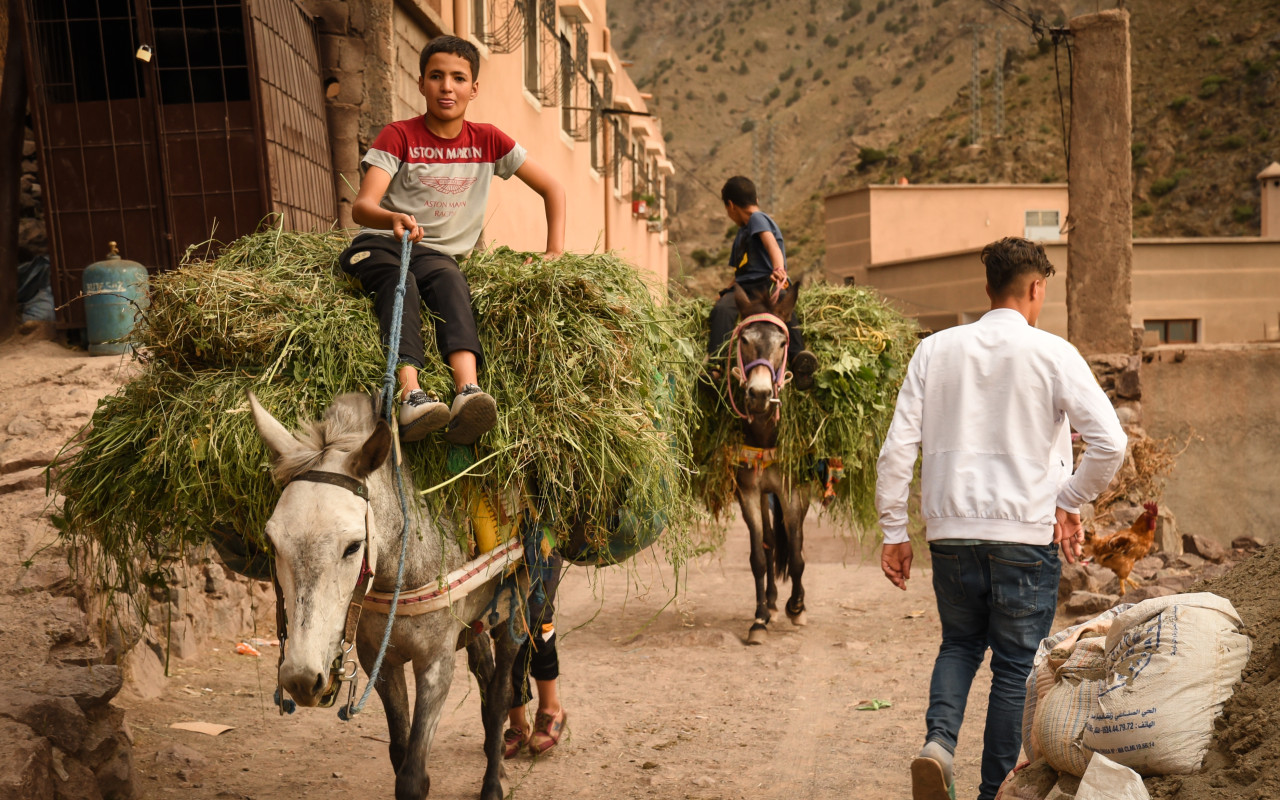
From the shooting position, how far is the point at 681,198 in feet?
217

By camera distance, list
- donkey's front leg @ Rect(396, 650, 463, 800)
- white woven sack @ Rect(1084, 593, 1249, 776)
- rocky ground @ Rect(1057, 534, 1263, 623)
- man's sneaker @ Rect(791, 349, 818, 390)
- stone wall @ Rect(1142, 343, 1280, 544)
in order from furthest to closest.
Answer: stone wall @ Rect(1142, 343, 1280, 544) → rocky ground @ Rect(1057, 534, 1263, 623) → man's sneaker @ Rect(791, 349, 818, 390) → donkey's front leg @ Rect(396, 650, 463, 800) → white woven sack @ Rect(1084, 593, 1249, 776)

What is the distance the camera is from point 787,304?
270 inches

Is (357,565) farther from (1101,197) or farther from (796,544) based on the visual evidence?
(1101,197)

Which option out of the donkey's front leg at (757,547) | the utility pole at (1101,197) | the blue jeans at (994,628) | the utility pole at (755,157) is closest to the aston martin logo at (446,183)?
the blue jeans at (994,628)

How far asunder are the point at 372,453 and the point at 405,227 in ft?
3.15

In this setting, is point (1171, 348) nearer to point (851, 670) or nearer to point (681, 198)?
point (851, 670)

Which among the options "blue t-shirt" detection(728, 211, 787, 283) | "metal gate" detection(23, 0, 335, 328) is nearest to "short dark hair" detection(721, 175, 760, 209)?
"blue t-shirt" detection(728, 211, 787, 283)

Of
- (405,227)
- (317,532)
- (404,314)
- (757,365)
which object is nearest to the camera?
(317,532)

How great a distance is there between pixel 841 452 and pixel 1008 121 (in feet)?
153

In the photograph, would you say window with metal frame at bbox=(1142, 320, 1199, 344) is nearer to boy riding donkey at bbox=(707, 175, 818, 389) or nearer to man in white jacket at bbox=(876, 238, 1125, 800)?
boy riding donkey at bbox=(707, 175, 818, 389)

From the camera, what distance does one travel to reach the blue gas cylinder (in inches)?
260

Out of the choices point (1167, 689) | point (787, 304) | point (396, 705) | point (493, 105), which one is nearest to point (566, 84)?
point (493, 105)

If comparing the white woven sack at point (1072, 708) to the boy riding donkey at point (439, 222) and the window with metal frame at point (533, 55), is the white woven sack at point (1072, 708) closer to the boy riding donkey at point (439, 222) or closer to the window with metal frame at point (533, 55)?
the boy riding donkey at point (439, 222)

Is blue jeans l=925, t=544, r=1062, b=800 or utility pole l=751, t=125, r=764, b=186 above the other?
utility pole l=751, t=125, r=764, b=186
